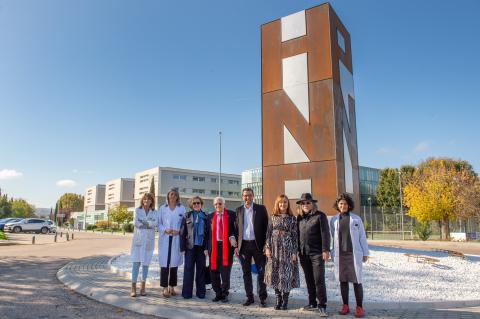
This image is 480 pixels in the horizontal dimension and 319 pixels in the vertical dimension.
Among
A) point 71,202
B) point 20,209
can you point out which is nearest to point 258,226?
point 20,209

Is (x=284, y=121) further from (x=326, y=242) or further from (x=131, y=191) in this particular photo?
(x=131, y=191)

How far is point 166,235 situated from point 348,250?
3.39m

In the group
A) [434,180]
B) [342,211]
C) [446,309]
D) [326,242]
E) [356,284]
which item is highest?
[434,180]

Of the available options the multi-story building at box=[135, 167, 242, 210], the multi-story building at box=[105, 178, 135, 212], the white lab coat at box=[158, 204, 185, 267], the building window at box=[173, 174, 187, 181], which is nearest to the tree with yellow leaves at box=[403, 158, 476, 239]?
the white lab coat at box=[158, 204, 185, 267]

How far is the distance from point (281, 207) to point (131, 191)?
319ft

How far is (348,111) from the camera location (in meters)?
13.0

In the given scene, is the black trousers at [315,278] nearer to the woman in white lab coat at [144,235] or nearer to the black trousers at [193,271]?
the black trousers at [193,271]

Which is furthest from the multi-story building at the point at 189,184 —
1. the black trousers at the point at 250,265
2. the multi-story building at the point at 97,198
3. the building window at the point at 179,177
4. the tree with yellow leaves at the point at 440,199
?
the black trousers at the point at 250,265

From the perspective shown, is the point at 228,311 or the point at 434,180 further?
the point at 434,180

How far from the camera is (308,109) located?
1235 cm

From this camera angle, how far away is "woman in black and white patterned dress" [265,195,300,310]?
6004 mm

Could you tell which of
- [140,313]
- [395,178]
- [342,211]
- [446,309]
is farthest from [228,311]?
[395,178]

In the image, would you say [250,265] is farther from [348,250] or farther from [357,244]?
[357,244]

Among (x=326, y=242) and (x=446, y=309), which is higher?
(x=326, y=242)
